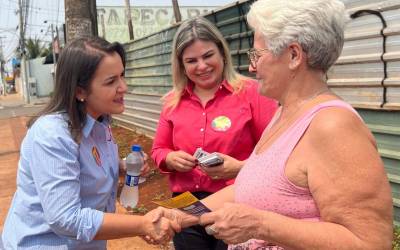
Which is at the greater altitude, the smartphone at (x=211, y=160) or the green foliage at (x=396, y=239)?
the smartphone at (x=211, y=160)

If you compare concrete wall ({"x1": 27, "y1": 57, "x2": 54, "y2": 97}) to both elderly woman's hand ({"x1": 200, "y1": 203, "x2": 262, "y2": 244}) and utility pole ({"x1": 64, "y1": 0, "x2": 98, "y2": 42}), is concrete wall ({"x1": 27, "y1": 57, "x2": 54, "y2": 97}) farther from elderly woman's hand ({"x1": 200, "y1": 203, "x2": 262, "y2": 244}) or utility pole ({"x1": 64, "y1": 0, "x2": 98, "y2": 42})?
elderly woman's hand ({"x1": 200, "y1": 203, "x2": 262, "y2": 244})

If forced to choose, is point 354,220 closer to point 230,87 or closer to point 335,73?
point 230,87

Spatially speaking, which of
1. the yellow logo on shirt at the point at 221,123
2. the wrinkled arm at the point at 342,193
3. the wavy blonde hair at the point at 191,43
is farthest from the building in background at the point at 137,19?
the wrinkled arm at the point at 342,193

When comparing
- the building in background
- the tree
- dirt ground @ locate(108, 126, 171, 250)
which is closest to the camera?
dirt ground @ locate(108, 126, 171, 250)

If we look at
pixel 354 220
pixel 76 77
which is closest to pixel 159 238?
pixel 76 77

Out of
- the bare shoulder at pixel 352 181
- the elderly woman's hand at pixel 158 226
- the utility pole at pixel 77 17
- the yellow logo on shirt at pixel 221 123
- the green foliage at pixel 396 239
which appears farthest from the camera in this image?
the utility pole at pixel 77 17

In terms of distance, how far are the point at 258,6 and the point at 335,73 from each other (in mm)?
3077

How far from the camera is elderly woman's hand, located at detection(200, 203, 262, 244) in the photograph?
1.80 meters

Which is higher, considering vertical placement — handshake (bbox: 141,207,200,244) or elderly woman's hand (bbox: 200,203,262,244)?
elderly woman's hand (bbox: 200,203,262,244)

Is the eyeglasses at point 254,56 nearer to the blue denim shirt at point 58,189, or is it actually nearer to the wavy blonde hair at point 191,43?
the blue denim shirt at point 58,189

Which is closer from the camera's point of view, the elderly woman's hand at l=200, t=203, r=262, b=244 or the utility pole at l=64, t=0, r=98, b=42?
the elderly woman's hand at l=200, t=203, r=262, b=244

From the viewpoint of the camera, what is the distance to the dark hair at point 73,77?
227cm

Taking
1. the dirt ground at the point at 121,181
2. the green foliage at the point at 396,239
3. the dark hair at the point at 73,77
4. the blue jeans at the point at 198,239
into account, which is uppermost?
the dark hair at the point at 73,77

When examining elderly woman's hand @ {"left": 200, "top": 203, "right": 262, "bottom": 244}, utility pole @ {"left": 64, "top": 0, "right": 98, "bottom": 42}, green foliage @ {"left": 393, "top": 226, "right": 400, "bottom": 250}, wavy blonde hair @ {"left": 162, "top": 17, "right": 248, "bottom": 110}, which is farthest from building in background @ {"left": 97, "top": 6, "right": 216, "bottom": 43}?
elderly woman's hand @ {"left": 200, "top": 203, "right": 262, "bottom": 244}
